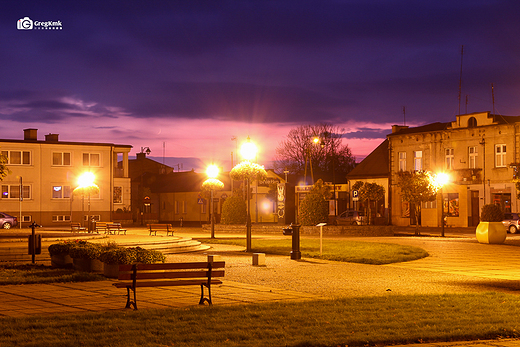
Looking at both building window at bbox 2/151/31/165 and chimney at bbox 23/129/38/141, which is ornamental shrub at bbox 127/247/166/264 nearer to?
building window at bbox 2/151/31/165

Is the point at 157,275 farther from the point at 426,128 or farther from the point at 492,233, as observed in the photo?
the point at 426,128

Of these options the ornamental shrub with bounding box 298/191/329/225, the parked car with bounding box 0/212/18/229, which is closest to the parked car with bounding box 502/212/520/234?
the ornamental shrub with bounding box 298/191/329/225

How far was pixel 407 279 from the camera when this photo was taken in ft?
52.6

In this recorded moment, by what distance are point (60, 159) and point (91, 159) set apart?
9.98ft

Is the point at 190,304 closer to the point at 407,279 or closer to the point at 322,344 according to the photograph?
the point at 322,344

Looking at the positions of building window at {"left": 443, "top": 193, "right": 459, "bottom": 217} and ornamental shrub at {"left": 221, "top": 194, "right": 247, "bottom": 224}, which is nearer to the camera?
ornamental shrub at {"left": 221, "top": 194, "right": 247, "bottom": 224}

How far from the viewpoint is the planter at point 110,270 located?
15.3m

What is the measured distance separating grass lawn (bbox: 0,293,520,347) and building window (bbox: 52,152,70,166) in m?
55.6

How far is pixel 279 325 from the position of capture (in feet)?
30.1

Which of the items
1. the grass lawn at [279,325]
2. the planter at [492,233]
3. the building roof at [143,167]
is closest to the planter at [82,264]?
the grass lawn at [279,325]

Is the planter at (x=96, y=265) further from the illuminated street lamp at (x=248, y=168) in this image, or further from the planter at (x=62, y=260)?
the illuminated street lamp at (x=248, y=168)

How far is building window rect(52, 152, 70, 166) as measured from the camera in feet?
206

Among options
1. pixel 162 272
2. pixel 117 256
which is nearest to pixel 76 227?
pixel 117 256

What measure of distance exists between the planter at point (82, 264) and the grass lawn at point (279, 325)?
6.83m
